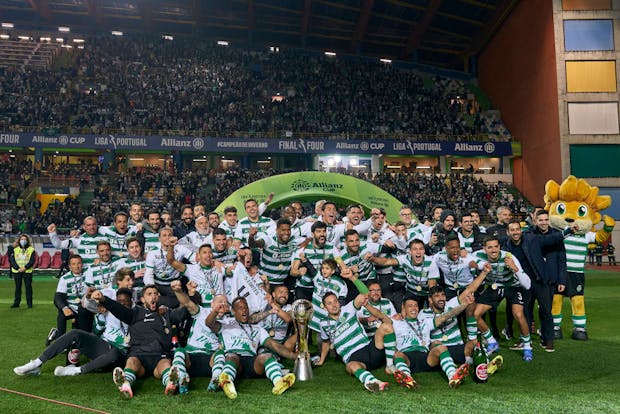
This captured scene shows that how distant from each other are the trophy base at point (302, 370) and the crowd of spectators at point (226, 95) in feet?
89.8

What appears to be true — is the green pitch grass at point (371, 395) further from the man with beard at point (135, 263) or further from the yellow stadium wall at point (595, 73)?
the yellow stadium wall at point (595, 73)

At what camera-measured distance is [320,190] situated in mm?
14891

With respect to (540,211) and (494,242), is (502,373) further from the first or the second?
(540,211)

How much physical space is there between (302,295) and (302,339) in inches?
65.1

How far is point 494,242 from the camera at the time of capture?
713 cm

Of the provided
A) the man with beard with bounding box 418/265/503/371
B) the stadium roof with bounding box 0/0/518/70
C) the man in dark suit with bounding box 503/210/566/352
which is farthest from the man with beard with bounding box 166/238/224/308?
the stadium roof with bounding box 0/0/518/70

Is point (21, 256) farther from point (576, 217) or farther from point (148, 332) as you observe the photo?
point (576, 217)

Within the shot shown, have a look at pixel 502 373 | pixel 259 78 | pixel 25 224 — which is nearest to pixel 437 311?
pixel 502 373

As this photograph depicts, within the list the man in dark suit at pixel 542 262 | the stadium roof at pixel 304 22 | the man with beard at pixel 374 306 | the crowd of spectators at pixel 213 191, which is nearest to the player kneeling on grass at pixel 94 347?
the man with beard at pixel 374 306

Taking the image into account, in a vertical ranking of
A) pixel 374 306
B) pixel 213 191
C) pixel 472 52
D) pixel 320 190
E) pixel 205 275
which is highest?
pixel 472 52

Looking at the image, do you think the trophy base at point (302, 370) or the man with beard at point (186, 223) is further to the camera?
the man with beard at point (186, 223)

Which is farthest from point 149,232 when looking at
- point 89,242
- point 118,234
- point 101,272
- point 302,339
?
point 302,339

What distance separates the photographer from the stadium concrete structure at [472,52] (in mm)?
28766

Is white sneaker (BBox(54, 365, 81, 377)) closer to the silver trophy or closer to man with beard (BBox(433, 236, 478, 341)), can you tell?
the silver trophy
